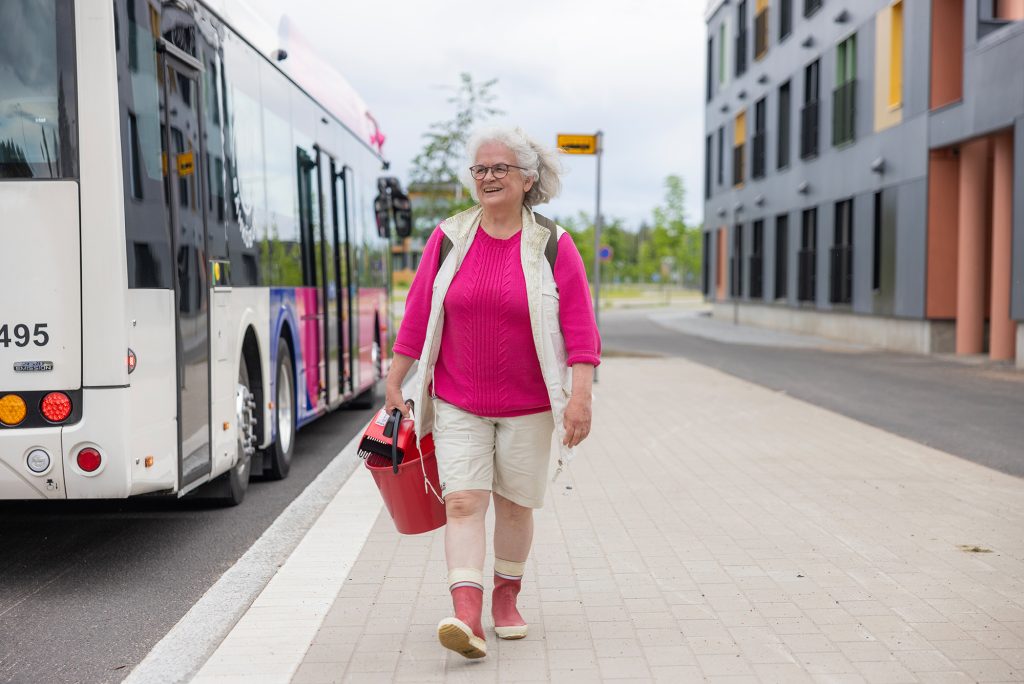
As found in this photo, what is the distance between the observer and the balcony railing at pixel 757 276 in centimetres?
3656

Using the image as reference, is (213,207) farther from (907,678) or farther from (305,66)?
(907,678)

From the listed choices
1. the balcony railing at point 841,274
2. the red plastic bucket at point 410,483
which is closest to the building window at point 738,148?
the balcony railing at point 841,274

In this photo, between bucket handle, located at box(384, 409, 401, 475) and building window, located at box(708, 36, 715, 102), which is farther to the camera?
building window, located at box(708, 36, 715, 102)

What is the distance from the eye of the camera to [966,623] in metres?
4.86

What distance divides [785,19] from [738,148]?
6914 mm

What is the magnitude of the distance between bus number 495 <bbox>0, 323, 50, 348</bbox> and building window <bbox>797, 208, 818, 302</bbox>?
2626cm

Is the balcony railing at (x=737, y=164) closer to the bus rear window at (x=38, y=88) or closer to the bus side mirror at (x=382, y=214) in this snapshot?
the bus side mirror at (x=382, y=214)

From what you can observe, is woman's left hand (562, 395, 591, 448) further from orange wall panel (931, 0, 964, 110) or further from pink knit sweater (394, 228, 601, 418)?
orange wall panel (931, 0, 964, 110)

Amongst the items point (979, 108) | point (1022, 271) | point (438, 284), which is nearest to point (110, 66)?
point (438, 284)

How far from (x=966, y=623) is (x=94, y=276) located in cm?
393

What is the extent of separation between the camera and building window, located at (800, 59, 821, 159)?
3002 cm

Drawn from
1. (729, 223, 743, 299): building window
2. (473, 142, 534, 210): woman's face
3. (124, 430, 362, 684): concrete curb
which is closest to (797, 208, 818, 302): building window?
(729, 223, 743, 299): building window

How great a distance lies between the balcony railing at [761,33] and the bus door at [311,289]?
27464 millimetres

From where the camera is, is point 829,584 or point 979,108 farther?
point 979,108
